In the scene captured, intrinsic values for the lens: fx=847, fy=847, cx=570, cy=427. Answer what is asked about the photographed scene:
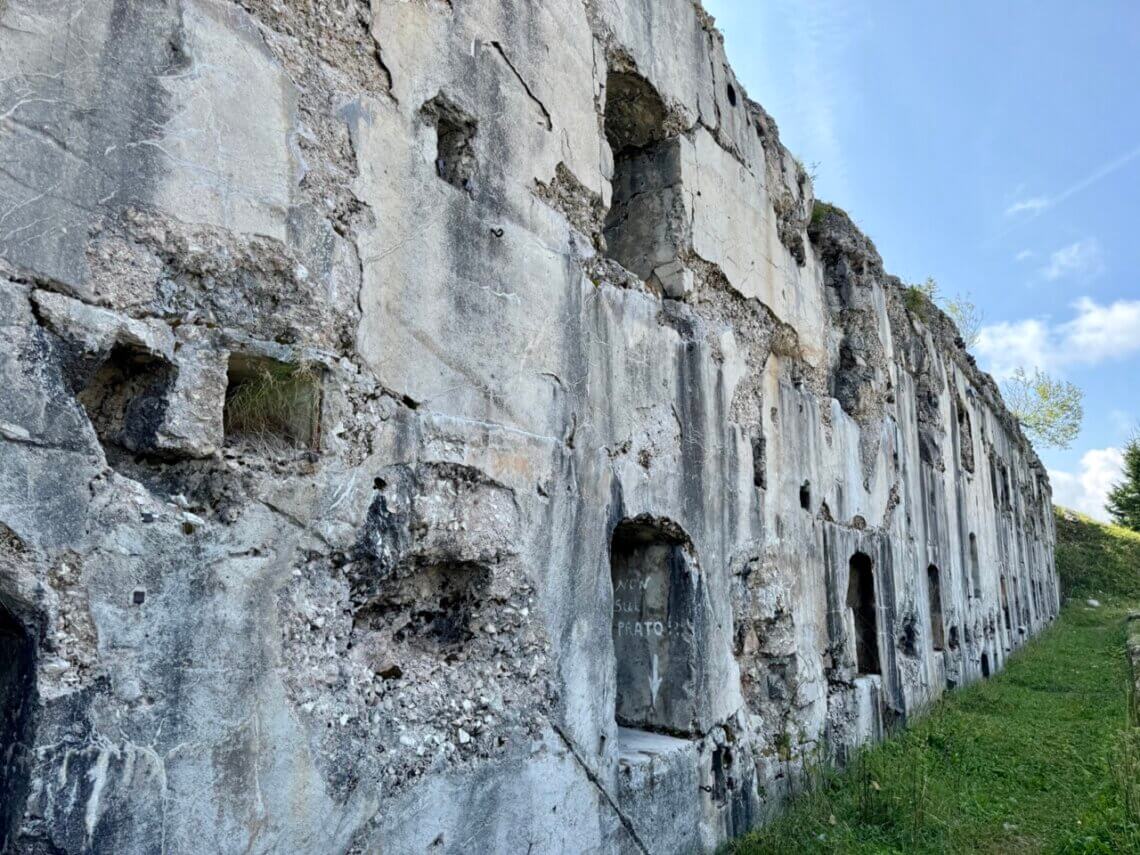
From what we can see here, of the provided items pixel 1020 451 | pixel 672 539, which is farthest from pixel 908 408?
pixel 1020 451

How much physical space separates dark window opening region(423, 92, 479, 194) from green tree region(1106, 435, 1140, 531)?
125 feet

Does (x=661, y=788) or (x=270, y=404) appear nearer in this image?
(x=270, y=404)

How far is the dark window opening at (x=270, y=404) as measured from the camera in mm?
2457

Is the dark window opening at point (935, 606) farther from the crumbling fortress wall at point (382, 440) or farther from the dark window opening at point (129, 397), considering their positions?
the dark window opening at point (129, 397)

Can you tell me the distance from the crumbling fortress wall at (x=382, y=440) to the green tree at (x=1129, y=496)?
35402 millimetres

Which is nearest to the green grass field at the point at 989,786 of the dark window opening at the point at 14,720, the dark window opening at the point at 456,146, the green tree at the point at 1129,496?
the dark window opening at the point at 14,720

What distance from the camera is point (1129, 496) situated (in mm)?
34406

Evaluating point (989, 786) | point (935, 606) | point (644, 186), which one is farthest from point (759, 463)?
point (935, 606)

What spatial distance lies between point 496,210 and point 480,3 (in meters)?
0.83

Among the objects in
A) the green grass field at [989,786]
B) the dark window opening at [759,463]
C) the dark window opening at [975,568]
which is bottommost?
the green grass field at [989,786]

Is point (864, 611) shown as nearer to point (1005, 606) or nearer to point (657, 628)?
point (657, 628)

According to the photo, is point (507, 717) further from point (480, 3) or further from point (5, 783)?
point (480, 3)

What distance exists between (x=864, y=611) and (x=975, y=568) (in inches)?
234

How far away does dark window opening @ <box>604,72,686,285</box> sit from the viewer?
4668 millimetres
